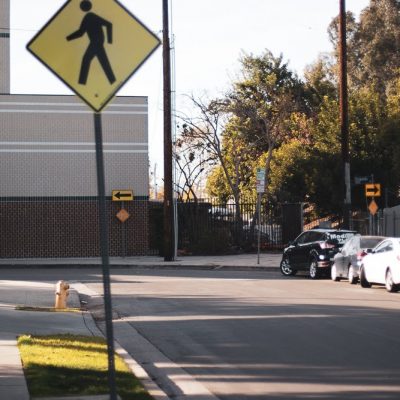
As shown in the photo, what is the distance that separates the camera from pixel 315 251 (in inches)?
1112

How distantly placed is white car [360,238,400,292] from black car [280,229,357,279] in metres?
3.88

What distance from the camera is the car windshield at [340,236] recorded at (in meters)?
28.0

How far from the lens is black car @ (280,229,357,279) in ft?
91.5

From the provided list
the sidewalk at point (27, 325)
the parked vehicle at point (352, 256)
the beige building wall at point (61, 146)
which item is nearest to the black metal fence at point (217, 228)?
the beige building wall at point (61, 146)

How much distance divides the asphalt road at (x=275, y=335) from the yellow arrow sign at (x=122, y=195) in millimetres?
15739

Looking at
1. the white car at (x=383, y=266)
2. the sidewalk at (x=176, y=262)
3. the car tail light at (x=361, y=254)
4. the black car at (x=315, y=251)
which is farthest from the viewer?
the sidewalk at (x=176, y=262)

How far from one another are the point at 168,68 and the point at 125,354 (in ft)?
84.0

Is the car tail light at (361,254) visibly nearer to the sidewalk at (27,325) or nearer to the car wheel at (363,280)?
the car wheel at (363,280)

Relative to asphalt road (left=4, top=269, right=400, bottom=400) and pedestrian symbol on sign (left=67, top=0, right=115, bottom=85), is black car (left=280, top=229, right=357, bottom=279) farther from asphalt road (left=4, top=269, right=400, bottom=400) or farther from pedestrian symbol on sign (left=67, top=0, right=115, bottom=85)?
pedestrian symbol on sign (left=67, top=0, right=115, bottom=85)

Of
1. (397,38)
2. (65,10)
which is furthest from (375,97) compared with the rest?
(65,10)

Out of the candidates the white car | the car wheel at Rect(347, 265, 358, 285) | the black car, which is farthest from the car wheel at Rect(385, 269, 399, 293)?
the black car

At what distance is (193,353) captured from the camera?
12352mm

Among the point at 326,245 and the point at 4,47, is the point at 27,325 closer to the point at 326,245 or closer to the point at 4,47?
the point at 326,245

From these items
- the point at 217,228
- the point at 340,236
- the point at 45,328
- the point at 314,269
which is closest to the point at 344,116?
the point at 340,236
